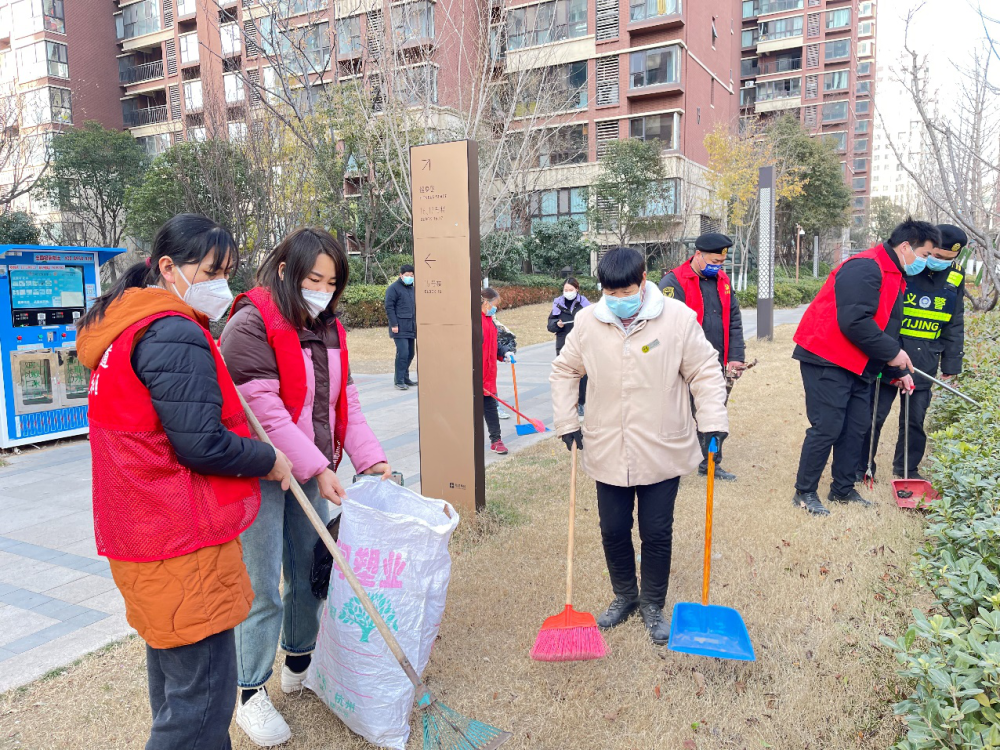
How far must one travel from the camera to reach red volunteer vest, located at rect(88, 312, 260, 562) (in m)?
1.77

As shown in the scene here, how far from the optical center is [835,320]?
4.57m

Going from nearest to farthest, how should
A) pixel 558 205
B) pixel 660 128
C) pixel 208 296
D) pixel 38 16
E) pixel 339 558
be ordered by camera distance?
pixel 208 296, pixel 339 558, pixel 660 128, pixel 558 205, pixel 38 16

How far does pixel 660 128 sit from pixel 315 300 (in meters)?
31.4

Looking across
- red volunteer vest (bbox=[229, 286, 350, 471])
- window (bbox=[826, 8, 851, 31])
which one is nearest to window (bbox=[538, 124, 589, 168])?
red volunteer vest (bbox=[229, 286, 350, 471])

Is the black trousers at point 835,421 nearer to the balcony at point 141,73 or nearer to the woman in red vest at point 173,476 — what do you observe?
the woman in red vest at point 173,476

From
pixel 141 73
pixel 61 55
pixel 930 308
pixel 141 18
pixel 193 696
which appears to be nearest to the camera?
pixel 193 696

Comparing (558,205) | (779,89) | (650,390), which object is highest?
(779,89)

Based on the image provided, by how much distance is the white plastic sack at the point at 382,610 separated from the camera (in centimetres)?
241

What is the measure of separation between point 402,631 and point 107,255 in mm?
7046

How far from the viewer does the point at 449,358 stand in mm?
4324

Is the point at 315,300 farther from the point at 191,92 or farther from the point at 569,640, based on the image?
the point at 191,92

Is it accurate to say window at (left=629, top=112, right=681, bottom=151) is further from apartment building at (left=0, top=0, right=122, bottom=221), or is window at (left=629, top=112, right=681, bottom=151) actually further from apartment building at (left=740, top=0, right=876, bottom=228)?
apartment building at (left=0, top=0, right=122, bottom=221)

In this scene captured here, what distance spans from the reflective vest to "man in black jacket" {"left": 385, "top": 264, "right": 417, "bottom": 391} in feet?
22.3

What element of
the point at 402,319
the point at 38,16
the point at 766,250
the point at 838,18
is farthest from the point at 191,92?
the point at 838,18
